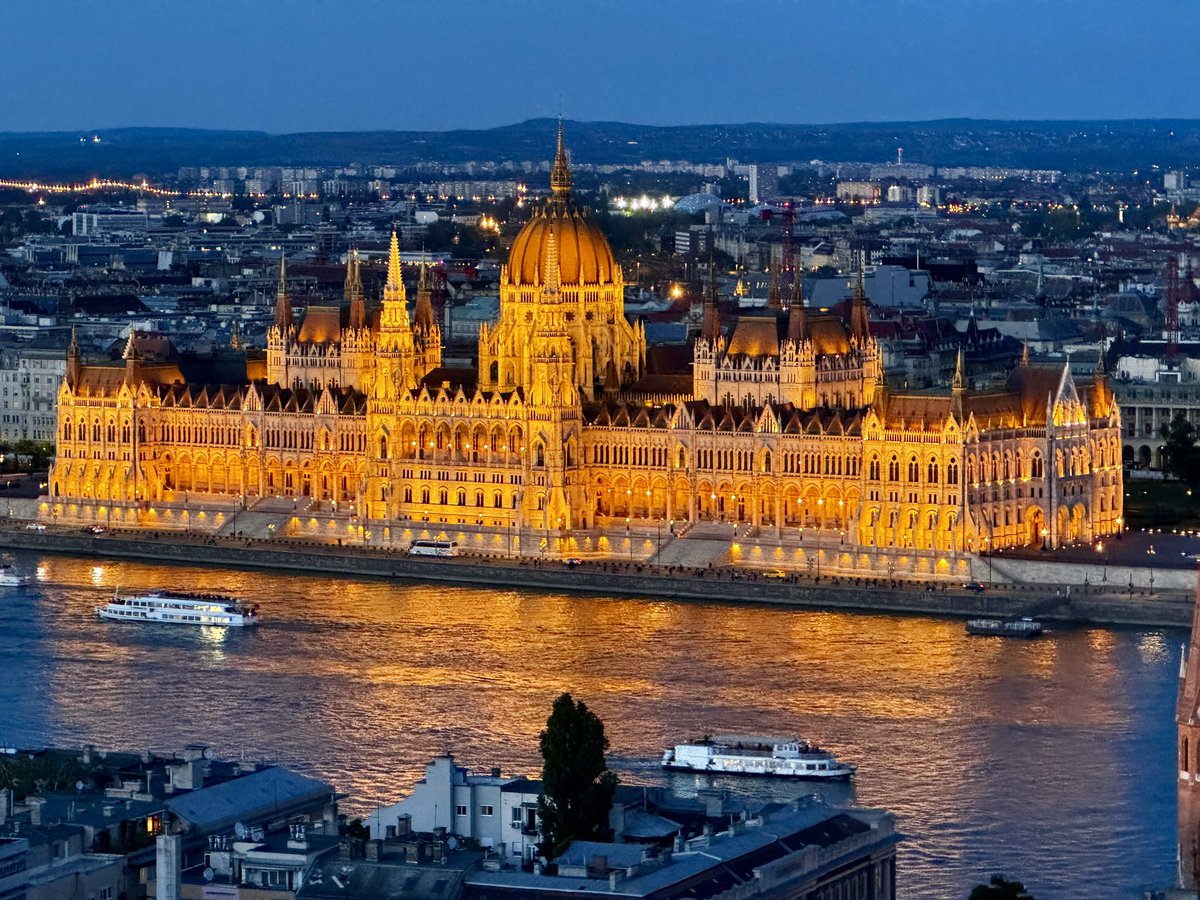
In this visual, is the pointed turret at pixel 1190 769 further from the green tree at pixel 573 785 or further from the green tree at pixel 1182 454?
the green tree at pixel 1182 454

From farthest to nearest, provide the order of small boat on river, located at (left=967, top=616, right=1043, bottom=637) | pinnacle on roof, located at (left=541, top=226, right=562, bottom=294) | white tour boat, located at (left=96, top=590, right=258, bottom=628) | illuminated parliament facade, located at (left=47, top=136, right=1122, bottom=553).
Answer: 1. pinnacle on roof, located at (left=541, top=226, right=562, bottom=294)
2. illuminated parliament facade, located at (left=47, top=136, right=1122, bottom=553)
3. white tour boat, located at (left=96, top=590, right=258, bottom=628)
4. small boat on river, located at (left=967, top=616, right=1043, bottom=637)

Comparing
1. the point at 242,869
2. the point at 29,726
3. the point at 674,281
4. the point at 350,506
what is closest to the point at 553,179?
the point at 350,506

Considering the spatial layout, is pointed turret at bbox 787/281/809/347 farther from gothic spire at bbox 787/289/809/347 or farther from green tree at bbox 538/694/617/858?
green tree at bbox 538/694/617/858

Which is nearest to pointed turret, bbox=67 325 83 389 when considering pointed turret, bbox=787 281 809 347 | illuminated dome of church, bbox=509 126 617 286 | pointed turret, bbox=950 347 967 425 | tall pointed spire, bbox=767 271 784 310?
illuminated dome of church, bbox=509 126 617 286

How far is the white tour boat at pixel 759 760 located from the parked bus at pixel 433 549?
25.2m

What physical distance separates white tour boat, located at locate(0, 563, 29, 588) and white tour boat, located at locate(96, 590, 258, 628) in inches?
204

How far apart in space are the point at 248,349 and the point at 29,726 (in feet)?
116

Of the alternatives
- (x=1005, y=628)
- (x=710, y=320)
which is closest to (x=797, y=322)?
(x=710, y=320)

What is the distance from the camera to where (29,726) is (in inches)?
2512

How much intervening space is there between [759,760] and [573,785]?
45.0 feet

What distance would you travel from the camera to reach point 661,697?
221 ft

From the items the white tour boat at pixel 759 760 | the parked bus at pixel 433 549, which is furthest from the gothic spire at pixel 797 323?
the white tour boat at pixel 759 760

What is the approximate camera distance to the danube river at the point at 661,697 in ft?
186

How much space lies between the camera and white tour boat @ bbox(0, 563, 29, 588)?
275ft
